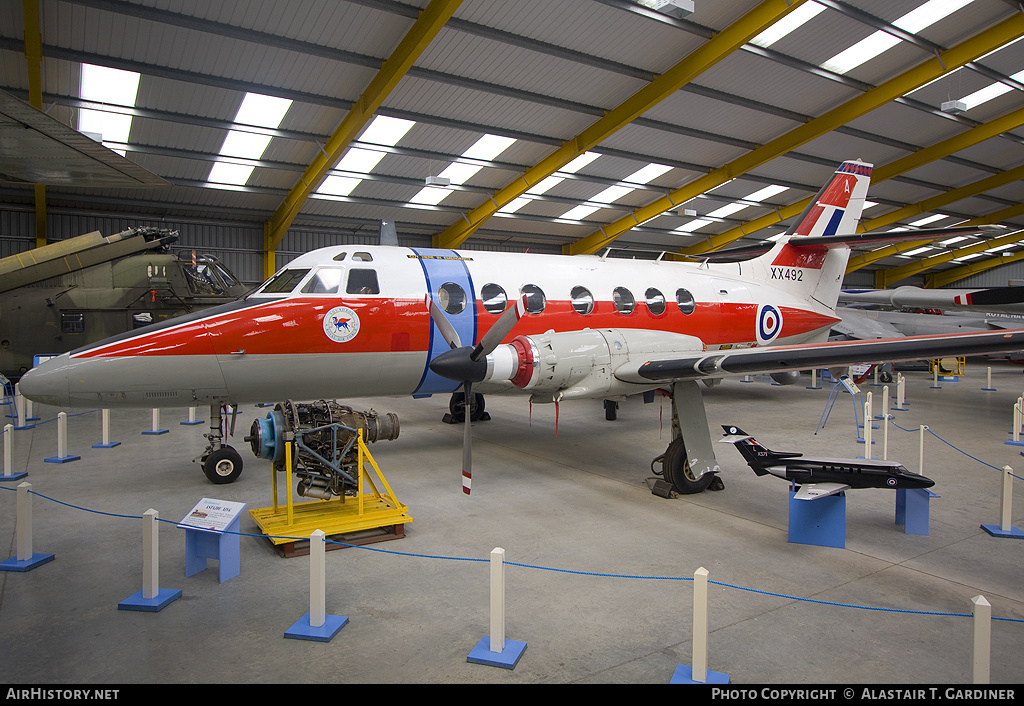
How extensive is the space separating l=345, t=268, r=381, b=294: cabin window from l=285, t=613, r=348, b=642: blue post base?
5.30m

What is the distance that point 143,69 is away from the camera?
1445cm

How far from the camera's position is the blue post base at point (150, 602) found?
188 inches

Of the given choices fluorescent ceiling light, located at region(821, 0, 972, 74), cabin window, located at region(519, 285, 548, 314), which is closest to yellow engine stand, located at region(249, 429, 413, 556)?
cabin window, located at region(519, 285, 548, 314)

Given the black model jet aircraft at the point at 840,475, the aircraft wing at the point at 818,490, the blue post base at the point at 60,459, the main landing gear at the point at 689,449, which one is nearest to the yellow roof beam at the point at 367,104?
the main landing gear at the point at 689,449

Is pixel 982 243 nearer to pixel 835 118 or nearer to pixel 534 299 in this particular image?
pixel 835 118

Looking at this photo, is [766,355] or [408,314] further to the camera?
[408,314]

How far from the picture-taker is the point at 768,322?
12664 mm

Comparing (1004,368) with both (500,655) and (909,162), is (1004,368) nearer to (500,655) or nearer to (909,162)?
(909,162)

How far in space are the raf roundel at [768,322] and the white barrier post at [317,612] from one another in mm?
10717

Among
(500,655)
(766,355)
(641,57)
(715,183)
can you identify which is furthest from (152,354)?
(715,183)

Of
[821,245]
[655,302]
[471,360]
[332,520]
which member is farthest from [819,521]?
[821,245]

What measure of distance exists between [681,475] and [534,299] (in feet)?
12.5

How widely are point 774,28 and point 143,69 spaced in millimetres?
16209

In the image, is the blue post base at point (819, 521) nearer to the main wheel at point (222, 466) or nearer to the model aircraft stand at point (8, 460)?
the main wheel at point (222, 466)
